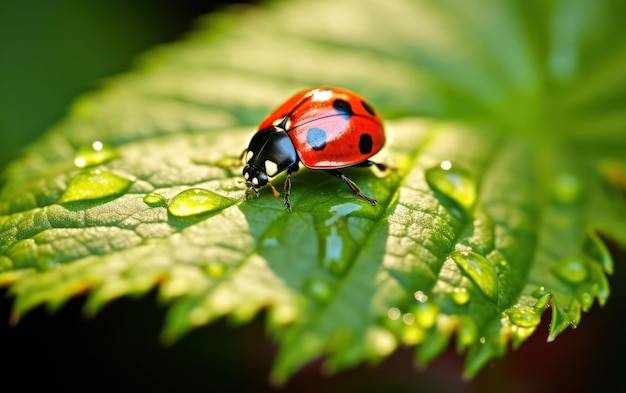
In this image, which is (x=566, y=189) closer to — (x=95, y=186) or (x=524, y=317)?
(x=524, y=317)

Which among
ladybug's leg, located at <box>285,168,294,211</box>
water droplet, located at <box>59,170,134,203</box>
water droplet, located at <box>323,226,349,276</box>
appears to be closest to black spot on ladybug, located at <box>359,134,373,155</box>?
ladybug's leg, located at <box>285,168,294,211</box>

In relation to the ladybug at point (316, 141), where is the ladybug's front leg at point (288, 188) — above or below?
below

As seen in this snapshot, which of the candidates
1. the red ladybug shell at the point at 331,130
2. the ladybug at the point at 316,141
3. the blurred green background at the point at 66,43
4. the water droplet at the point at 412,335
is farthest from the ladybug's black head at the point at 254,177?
the blurred green background at the point at 66,43

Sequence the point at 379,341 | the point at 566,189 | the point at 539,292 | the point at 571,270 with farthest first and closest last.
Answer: the point at 566,189 → the point at 571,270 → the point at 539,292 → the point at 379,341

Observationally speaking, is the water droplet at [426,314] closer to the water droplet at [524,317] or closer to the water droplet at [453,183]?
the water droplet at [524,317]

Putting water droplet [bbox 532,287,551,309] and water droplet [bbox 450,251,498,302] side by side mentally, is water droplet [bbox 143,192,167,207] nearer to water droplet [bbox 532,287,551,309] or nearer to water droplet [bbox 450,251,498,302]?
water droplet [bbox 450,251,498,302]

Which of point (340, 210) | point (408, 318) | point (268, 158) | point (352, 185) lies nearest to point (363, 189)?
point (352, 185)

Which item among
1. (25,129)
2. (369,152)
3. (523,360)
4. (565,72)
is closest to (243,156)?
(369,152)

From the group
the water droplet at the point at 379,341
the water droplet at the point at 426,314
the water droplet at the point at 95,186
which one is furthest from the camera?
the water droplet at the point at 95,186
